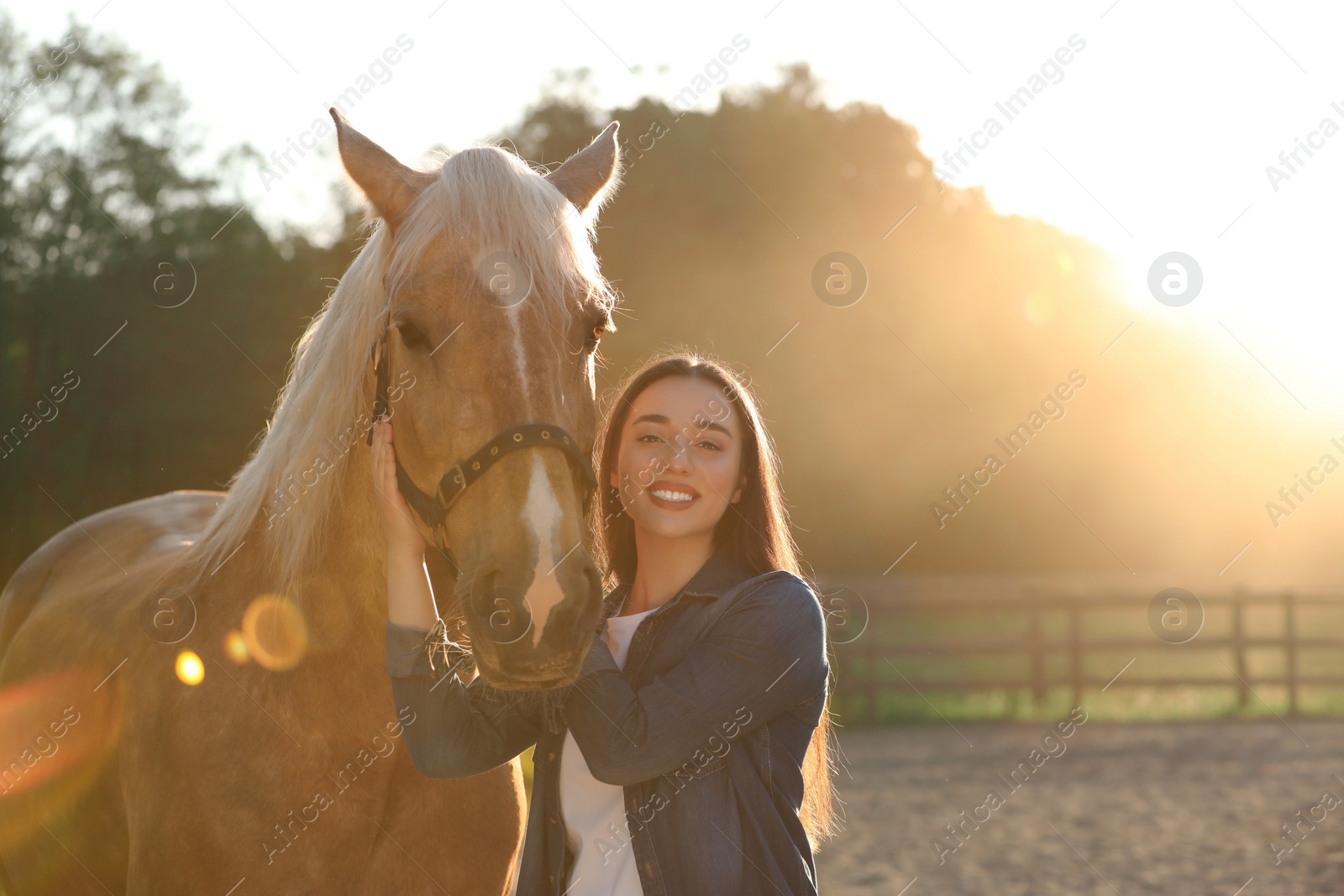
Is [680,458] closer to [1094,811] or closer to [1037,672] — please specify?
[1094,811]

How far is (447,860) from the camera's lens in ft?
7.63

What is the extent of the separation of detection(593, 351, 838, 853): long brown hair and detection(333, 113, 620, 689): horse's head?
370mm

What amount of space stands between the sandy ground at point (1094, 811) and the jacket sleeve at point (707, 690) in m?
4.15

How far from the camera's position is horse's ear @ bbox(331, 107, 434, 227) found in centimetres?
214

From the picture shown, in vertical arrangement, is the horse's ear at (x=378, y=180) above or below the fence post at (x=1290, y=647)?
below

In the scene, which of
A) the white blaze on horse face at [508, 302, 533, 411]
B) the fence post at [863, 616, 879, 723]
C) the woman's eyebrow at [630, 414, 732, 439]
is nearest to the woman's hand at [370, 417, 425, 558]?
the white blaze on horse face at [508, 302, 533, 411]

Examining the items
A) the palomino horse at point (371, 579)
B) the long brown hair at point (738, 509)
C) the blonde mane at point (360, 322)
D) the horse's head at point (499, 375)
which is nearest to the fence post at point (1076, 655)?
the long brown hair at point (738, 509)

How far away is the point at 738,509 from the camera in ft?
8.08

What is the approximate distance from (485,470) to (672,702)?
606mm

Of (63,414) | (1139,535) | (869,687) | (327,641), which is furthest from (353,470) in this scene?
(1139,535)

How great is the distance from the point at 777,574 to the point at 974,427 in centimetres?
1867

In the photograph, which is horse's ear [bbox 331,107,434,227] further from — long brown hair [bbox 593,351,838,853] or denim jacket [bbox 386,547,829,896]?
denim jacket [bbox 386,547,829,896]

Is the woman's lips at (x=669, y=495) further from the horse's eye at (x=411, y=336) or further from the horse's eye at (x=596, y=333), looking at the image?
the horse's eye at (x=411, y=336)

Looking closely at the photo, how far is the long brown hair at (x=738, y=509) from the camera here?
8.02ft
